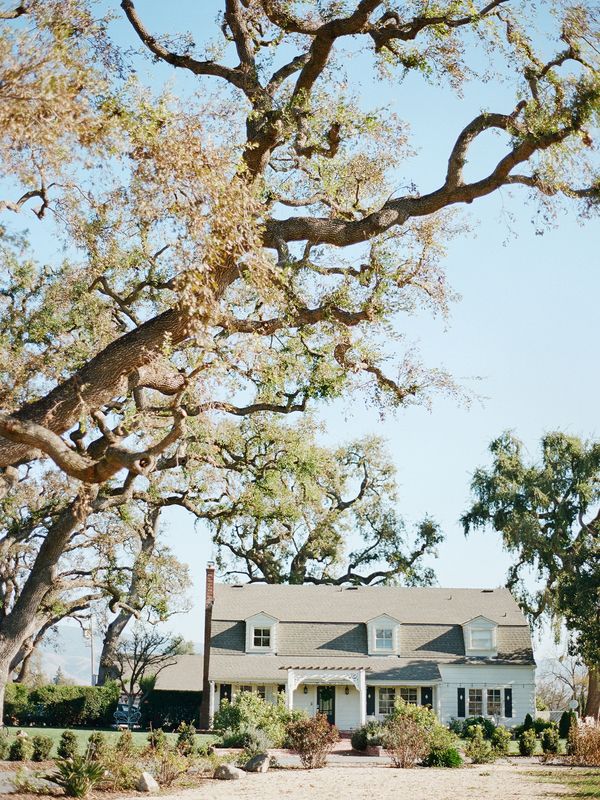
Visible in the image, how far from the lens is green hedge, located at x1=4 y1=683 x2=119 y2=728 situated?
37.7m

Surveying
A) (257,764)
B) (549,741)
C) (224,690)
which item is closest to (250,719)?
(257,764)

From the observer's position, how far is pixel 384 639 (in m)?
39.2

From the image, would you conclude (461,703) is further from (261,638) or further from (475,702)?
(261,638)

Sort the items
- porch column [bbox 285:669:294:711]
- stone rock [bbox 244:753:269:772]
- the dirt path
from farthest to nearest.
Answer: porch column [bbox 285:669:294:711] → stone rock [bbox 244:753:269:772] → the dirt path

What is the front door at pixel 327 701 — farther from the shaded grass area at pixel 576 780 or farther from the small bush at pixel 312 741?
the shaded grass area at pixel 576 780

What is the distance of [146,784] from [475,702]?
1001 inches

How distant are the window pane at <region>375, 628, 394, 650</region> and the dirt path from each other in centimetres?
1797

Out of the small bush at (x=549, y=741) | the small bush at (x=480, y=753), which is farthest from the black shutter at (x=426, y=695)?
the small bush at (x=480, y=753)

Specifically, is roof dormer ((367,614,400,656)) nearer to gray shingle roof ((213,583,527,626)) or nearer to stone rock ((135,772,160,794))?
gray shingle roof ((213,583,527,626))

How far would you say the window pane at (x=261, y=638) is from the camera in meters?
38.7

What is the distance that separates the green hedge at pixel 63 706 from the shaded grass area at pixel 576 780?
22691mm

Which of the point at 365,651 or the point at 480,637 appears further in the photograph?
the point at 480,637

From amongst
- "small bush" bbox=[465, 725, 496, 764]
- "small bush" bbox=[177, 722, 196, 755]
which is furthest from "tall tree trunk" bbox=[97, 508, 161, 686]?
"small bush" bbox=[465, 725, 496, 764]

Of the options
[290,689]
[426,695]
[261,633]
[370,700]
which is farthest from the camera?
[261,633]
